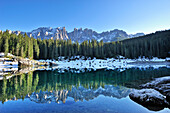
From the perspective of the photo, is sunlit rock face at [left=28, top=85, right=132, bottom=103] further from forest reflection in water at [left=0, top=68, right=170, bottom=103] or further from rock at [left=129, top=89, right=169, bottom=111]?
rock at [left=129, top=89, right=169, bottom=111]

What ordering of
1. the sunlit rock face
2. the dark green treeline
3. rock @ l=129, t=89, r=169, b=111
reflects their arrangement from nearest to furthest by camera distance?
rock @ l=129, t=89, r=169, b=111, the sunlit rock face, the dark green treeline

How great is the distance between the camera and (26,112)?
7371 mm

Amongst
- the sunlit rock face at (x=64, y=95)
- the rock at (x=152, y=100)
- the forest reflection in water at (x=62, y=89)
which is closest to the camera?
the rock at (x=152, y=100)

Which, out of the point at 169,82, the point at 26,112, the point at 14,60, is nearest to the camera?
the point at 26,112

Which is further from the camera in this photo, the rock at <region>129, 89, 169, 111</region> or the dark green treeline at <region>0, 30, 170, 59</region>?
the dark green treeline at <region>0, 30, 170, 59</region>

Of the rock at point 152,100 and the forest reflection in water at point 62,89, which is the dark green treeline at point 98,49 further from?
the rock at point 152,100

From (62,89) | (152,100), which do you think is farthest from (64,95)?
(152,100)

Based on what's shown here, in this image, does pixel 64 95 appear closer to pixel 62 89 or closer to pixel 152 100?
pixel 62 89

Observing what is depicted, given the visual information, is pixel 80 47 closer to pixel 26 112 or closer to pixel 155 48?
pixel 155 48

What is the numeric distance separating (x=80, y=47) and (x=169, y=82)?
290 feet

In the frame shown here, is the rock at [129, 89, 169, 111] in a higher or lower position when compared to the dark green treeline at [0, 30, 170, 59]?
lower

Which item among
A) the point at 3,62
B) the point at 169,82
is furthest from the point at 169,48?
the point at 3,62

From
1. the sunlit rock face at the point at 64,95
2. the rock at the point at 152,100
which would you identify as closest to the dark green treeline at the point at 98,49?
the sunlit rock face at the point at 64,95

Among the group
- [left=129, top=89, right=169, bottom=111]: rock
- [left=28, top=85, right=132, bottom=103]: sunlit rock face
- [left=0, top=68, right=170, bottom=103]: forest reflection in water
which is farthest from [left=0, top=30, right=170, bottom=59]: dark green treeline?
[left=129, top=89, right=169, bottom=111]: rock
